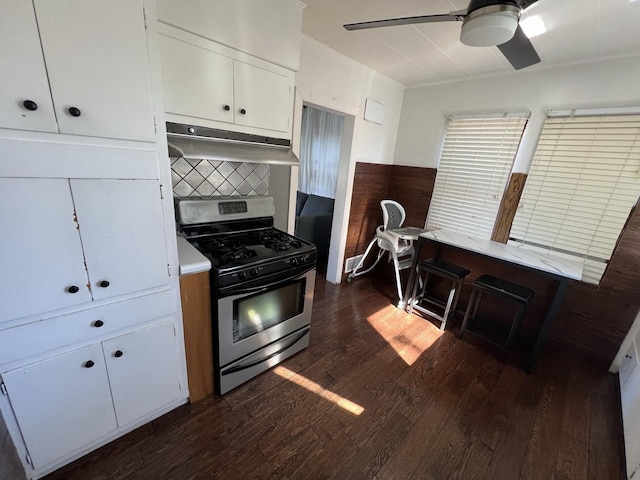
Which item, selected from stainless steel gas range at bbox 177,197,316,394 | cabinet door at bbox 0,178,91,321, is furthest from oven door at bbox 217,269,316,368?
cabinet door at bbox 0,178,91,321

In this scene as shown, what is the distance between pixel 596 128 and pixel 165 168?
309 centimetres

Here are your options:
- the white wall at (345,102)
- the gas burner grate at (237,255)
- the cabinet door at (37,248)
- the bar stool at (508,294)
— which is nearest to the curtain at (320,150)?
the white wall at (345,102)

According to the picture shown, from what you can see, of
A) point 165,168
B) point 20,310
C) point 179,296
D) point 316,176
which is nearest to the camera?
point 20,310

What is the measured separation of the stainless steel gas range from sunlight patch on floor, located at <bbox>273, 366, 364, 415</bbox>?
0.10m

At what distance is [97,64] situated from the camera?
37.6 inches

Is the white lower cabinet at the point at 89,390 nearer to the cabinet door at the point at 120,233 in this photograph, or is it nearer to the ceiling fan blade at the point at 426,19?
the cabinet door at the point at 120,233

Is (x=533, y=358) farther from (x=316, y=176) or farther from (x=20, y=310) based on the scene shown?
(x=316, y=176)

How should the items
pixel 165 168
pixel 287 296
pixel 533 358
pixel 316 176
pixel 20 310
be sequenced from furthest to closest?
pixel 316 176 < pixel 533 358 < pixel 287 296 < pixel 165 168 < pixel 20 310

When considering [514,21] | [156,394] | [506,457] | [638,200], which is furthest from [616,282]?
[156,394]

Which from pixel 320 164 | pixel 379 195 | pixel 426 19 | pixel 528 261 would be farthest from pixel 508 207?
pixel 320 164

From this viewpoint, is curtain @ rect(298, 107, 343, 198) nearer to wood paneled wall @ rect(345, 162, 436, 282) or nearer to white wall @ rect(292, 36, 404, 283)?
wood paneled wall @ rect(345, 162, 436, 282)

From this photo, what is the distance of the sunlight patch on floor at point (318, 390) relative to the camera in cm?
169

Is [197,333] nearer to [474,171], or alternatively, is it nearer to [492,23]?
[492,23]

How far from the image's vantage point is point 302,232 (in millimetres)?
3416
